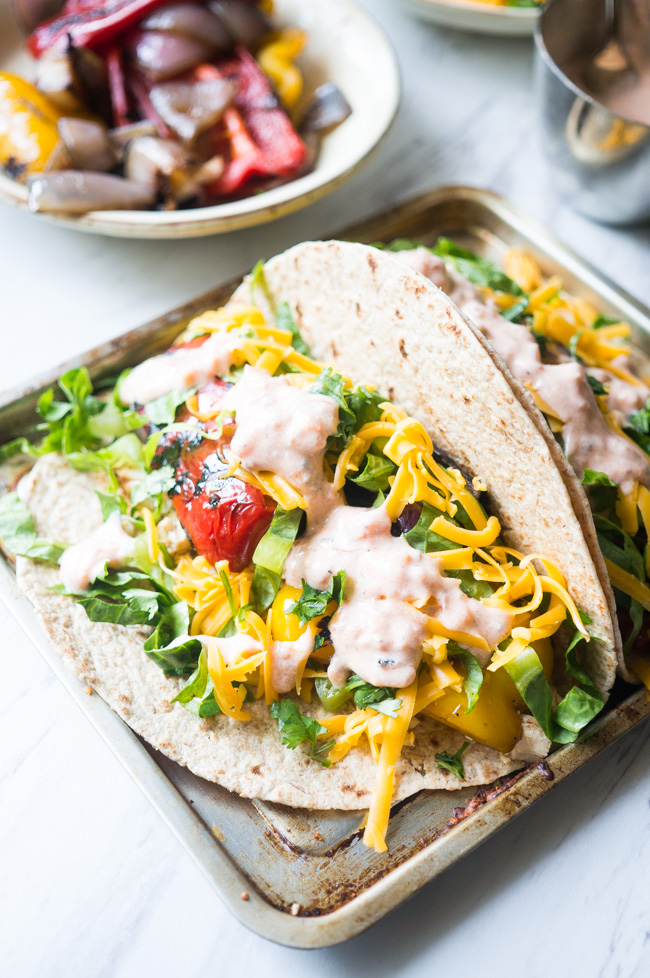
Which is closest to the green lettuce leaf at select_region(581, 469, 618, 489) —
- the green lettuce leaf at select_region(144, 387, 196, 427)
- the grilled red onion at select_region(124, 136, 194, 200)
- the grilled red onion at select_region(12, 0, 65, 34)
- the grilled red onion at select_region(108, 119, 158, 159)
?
the green lettuce leaf at select_region(144, 387, 196, 427)

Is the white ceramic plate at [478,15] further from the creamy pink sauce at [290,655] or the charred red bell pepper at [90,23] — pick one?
the creamy pink sauce at [290,655]

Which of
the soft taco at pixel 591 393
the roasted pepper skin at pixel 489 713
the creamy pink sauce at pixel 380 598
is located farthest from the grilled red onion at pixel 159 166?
the roasted pepper skin at pixel 489 713

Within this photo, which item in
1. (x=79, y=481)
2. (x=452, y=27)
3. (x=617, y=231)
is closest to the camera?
(x=79, y=481)

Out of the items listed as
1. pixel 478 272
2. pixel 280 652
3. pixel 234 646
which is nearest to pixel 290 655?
pixel 280 652

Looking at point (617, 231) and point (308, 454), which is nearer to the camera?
point (308, 454)

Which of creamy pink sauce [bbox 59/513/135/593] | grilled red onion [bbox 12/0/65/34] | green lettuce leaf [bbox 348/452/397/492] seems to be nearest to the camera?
green lettuce leaf [bbox 348/452/397/492]

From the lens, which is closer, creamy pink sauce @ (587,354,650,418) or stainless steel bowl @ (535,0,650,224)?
creamy pink sauce @ (587,354,650,418)

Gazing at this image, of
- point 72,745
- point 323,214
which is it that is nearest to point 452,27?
point 323,214

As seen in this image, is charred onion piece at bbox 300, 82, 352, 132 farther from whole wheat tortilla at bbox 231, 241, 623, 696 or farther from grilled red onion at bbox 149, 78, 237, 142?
whole wheat tortilla at bbox 231, 241, 623, 696

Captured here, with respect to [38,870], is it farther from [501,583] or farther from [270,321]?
[270,321]
